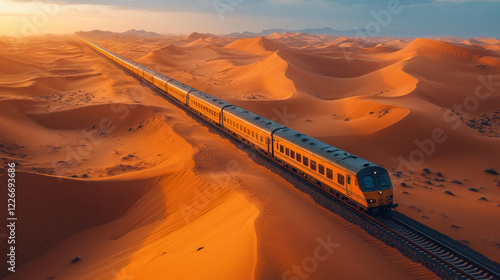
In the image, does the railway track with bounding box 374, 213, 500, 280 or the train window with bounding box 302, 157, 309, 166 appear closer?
the railway track with bounding box 374, 213, 500, 280

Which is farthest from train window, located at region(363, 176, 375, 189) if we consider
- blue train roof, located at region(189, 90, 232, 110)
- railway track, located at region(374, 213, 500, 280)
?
blue train roof, located at region(189, 90, 232, 110)

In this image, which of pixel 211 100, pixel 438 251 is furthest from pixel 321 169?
pixel 211 100

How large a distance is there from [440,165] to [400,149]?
3449 mm

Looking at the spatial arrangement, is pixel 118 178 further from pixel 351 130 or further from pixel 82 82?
pixel 82 82

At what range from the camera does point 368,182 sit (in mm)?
16734

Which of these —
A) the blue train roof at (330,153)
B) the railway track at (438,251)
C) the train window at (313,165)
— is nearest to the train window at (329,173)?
the blue train roof at (330,153)

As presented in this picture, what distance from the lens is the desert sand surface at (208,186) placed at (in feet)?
45.2

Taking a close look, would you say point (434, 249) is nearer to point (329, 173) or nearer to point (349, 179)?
point (349, 179)

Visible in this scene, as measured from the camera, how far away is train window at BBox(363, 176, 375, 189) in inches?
655

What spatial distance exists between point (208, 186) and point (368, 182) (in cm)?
914

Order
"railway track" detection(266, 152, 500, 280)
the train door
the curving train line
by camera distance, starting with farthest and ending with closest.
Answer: the train door < the curving train line < "railway track" detection(266, 152, 500, 280)

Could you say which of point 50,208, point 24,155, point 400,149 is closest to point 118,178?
point 50,208

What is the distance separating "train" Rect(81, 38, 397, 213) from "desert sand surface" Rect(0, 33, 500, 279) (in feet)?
4.25

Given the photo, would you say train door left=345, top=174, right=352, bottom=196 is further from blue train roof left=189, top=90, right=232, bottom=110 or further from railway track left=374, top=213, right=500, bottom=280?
blue train roof left=189, top=90, right=232, bottom=110
